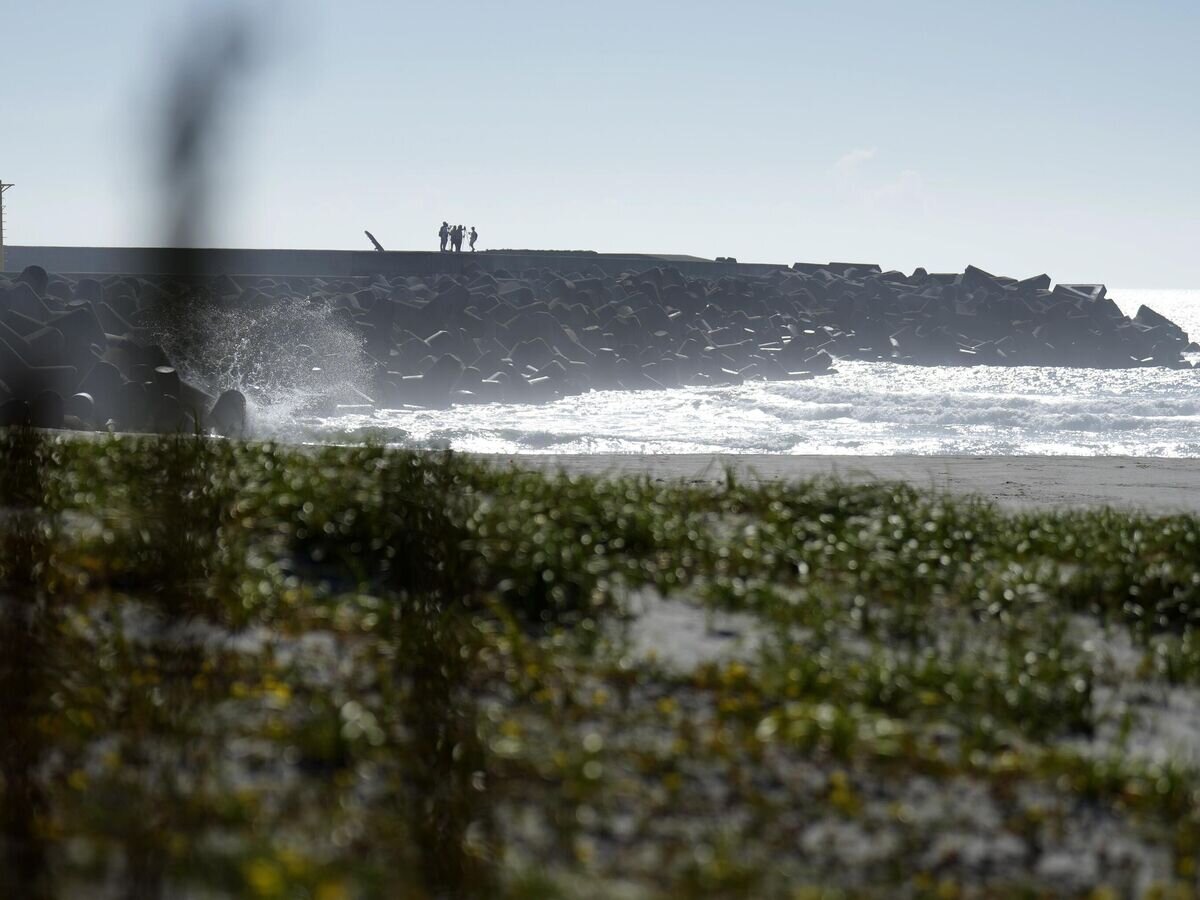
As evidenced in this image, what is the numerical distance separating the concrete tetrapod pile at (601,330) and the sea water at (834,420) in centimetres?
Answer: 135

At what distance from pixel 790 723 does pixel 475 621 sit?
1260mm

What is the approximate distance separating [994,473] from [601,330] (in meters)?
19.1

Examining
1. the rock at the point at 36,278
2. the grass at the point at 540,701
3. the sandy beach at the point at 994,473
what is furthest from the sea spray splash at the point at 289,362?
the grass at the point at 540,701

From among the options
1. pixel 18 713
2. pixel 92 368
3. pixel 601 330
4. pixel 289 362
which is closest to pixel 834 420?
pixel 601 330

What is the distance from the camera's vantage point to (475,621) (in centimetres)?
445

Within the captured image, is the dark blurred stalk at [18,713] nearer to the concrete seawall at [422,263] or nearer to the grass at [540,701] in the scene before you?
the grass at [540,701]

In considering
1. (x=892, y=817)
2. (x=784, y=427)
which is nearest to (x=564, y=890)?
(x=892, y=817)

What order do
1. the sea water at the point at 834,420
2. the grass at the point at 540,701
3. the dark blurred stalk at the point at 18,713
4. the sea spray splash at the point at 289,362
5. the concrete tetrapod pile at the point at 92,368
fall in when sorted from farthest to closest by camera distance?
1. the sea spray splash at the point at 289,362
2. the sea water at the point at 834,420
3. the concrete tetrapod pile at the point at 92,368
4. the grass at the point at 540,701
5. the dark blurred stalk at the point at 18,713

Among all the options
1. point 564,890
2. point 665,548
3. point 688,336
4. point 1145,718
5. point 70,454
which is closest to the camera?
point 564,890

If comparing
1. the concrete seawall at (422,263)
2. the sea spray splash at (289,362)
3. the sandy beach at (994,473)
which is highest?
the concrete seawall at (422,263)

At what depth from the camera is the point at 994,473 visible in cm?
1174

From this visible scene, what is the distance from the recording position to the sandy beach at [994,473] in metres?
9.53

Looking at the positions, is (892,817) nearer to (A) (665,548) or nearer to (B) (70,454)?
(A) (665,548)

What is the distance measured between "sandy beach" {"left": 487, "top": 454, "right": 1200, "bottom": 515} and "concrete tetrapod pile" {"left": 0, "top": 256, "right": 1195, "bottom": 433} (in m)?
4.04
